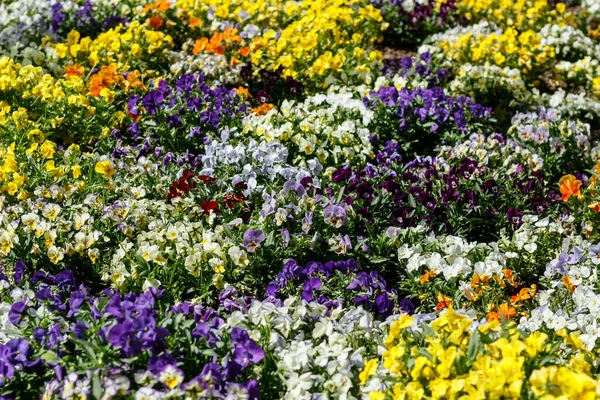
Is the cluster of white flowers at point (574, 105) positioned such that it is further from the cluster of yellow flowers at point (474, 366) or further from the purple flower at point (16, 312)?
the purple flower at point (16, 312)

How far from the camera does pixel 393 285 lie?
408 centimetres

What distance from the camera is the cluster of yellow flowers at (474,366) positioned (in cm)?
244

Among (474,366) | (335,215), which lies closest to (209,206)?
(335,215)

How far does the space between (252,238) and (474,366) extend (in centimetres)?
144

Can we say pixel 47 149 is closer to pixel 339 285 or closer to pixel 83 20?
pixel 339 285

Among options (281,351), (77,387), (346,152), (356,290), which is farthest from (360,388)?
(346,152)

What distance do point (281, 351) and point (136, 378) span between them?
25.1 inches

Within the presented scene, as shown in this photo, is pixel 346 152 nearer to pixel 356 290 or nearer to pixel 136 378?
pixel 356 290

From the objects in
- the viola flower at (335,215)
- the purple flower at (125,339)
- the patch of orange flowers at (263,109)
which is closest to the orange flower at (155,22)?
the patch of orange flowers at (263,109)

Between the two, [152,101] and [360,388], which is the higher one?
[152,101]

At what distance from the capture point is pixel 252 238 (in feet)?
12.2

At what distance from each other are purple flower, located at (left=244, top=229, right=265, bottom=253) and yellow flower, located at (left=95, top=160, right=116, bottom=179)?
1055 mm

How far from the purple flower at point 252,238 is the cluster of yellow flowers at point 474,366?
3.31ft

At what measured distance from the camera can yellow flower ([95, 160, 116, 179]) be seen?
13.8ft
